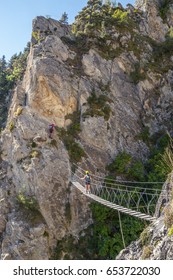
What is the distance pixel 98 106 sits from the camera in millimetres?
22125

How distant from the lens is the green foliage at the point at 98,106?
21703mm

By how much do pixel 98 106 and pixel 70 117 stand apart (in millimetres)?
2213

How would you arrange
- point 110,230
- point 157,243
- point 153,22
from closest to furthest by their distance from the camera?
1. point 157,243
2. point 110,230
3. point 153,22

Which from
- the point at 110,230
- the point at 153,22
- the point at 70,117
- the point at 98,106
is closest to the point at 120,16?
the point at 153,22

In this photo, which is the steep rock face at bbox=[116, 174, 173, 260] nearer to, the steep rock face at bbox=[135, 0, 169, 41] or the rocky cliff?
the rocky cliff

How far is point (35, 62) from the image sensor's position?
2248 centimetres

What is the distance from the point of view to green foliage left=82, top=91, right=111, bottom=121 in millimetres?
21703

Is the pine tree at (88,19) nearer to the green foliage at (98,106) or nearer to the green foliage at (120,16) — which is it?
the green foliage at (120,16)

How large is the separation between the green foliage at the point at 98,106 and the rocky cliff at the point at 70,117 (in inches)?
2.9

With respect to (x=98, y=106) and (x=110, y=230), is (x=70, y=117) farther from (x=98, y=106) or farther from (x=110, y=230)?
(x=110, y=230)

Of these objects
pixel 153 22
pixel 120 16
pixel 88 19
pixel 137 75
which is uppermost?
pixel 153 22

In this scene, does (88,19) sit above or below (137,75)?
above

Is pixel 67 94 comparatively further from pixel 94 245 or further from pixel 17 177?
pixel 94 245

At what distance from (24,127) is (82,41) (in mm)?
10155
